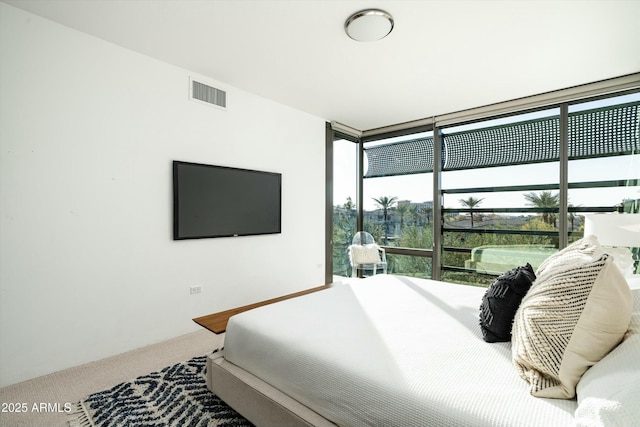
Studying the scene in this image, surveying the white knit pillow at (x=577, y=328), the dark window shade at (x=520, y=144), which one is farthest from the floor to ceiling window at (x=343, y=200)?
the white knit pillow at (x=577, y=328)

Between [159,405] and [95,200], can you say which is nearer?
[159,405]

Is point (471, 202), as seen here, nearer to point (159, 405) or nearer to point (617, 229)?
point (617, 229)

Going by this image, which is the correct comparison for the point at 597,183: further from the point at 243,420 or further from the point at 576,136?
the point at 243,420

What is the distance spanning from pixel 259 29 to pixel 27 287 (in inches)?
99.0

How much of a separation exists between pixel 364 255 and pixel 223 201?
7.02 feet

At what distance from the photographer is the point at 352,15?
225cm

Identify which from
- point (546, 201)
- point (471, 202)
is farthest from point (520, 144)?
point (471, 202)

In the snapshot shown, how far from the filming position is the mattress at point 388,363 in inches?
41.0

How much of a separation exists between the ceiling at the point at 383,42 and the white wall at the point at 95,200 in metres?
0.32

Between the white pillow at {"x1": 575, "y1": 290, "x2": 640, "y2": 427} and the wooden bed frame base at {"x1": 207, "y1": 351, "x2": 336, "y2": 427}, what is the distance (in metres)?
0.84

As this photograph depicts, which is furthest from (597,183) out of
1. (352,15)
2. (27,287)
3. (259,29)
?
(27,287)

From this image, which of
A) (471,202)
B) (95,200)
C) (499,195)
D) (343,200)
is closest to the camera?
(95,200)

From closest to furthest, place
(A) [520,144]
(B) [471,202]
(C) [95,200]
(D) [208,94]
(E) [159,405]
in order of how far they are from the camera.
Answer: (E) [159,405], (C) [95,200], (D) [208,94], (A) [520,144], (B) [471,202]

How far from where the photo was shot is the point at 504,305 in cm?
147
